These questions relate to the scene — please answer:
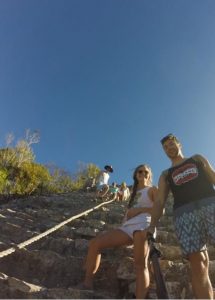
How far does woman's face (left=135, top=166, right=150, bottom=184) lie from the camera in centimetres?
500

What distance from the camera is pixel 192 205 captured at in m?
3.66

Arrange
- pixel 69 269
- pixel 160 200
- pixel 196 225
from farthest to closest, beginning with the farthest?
1. pixel 69 269
2. pixel 160 200
3. pixel 196 225

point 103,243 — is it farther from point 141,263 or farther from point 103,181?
point 103,181

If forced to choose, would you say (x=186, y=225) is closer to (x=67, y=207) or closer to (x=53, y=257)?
(x=53, y=257)

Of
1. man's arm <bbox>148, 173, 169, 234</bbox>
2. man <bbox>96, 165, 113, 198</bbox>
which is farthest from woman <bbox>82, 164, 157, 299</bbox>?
man <bbox>96, 165, 113, 198</bbox>

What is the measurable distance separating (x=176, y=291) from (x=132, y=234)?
30.7 inches

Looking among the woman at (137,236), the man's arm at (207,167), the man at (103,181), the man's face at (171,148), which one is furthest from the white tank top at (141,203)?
the man at (103,181)

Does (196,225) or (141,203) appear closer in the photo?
(196,225)

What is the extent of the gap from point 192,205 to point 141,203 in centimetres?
110

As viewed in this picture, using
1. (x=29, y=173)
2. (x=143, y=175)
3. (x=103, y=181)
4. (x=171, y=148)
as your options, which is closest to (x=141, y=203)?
(x=143, y=175)

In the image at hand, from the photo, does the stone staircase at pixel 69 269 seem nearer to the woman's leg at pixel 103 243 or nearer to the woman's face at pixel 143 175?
the woman's leg at pixel 103 243

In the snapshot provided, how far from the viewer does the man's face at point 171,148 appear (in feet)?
13.8

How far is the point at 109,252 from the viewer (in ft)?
17.4

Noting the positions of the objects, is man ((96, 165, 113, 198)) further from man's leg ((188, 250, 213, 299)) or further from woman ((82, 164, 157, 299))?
man's leg ((188, 250, 213, 299))
